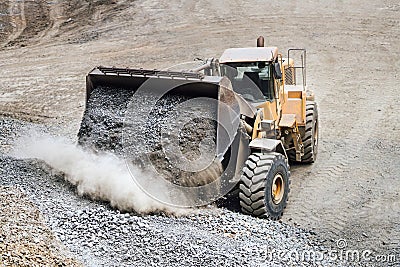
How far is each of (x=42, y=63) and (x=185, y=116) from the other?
1057 cm

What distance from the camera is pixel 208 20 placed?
2122 centimetres

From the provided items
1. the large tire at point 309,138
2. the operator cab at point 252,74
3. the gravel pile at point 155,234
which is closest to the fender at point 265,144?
the operator cab at point 252,74

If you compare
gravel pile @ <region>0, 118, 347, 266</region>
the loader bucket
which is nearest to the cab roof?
the loader bucket

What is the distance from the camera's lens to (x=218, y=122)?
25.1 feet

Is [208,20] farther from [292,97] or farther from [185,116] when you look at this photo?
[185,116]

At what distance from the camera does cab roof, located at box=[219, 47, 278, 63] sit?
28.5 ft

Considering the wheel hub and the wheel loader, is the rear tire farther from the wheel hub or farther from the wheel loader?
the wheel hub

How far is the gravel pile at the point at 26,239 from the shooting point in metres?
5.76

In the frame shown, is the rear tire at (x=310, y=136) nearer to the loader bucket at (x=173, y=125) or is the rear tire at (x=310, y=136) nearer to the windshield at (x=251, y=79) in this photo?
the windshield at (x=251, y=79)

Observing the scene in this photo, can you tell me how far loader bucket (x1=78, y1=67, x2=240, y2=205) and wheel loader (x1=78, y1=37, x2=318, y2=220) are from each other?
0.01m

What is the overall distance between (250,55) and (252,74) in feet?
1.07

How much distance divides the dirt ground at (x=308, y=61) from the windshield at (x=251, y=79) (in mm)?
1729

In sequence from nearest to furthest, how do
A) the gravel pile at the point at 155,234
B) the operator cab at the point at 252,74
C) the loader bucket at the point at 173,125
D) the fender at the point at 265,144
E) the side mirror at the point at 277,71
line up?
the gravel pile at the point at 155,234 < the loader bucket at the point at 173,125 < the fender at the point at 265,144 < the side mirror at the point at 277,71 < the operator cab at the point at 252,74

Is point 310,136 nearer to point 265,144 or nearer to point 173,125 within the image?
point 265,144
